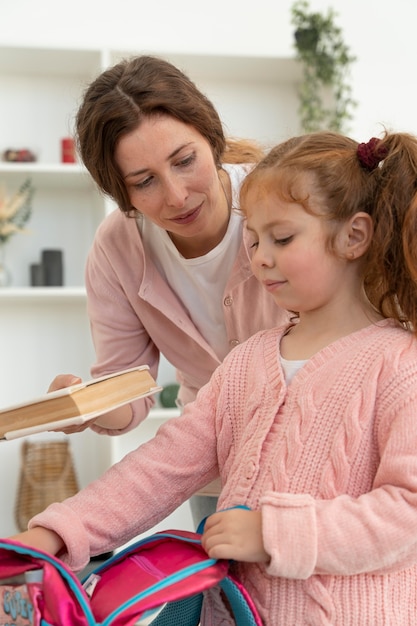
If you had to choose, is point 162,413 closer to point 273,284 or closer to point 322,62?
point 322,62

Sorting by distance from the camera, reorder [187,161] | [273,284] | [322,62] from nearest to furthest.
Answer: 1. [273,284]
2. [187,161]
3. [322,62]

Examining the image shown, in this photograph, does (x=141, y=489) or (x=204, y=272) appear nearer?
(x=141, y=489)

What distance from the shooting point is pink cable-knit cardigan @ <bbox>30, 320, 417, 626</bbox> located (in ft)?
3.09

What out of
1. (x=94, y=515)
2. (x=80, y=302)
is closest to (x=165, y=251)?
(x=94, y=515)

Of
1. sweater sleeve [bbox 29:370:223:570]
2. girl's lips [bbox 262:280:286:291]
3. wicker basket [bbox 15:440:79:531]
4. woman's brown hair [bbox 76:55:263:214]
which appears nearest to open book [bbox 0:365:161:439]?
sweater sleeve [bbox 29:370:223:570]

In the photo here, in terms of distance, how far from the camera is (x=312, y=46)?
11.8 feet

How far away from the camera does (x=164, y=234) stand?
1648 mm

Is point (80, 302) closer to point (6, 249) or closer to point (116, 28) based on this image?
point (6, 249)

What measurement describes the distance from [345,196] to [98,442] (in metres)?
2.86

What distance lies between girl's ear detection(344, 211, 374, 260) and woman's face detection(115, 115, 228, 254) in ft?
1.17

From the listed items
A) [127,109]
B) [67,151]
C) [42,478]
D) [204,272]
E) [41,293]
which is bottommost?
[42,478]

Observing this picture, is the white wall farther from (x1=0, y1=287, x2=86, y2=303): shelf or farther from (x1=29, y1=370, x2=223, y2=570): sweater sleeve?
(x1=29, y1=370, x2=223, y2=570): sweater sleeve

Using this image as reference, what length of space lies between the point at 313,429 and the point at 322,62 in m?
2.84

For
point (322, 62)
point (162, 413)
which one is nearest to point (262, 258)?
point (162, 413)
